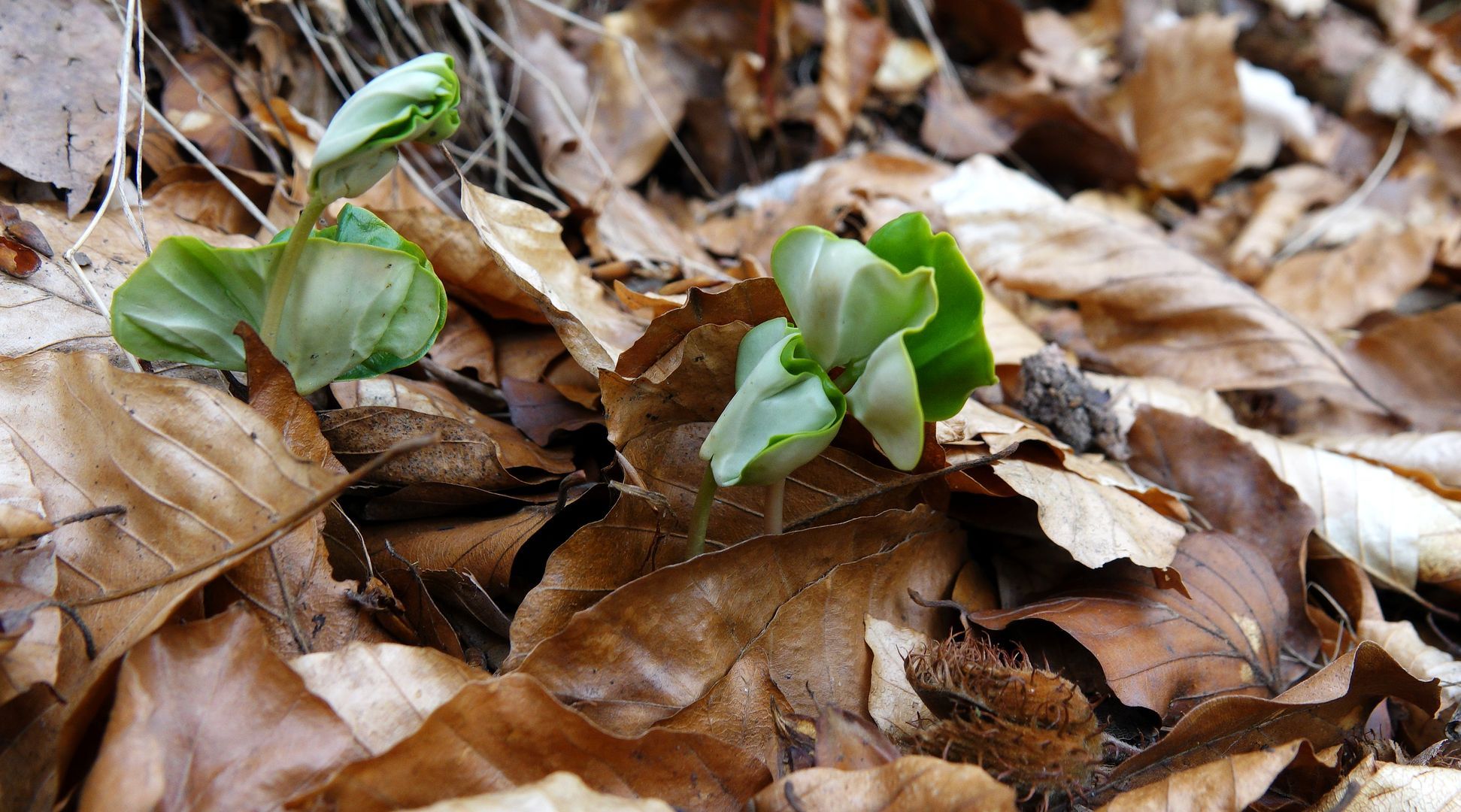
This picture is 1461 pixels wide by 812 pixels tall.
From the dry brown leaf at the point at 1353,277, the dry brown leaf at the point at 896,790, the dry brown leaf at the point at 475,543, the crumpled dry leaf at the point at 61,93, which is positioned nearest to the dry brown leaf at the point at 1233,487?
the dry brown leaf at the point at 896,790

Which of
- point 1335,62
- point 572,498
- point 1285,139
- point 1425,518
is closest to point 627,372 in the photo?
point 572,498

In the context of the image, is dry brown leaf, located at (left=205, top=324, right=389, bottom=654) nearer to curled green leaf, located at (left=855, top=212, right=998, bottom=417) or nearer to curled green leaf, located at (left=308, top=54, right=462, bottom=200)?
curled green leaf, located at (left=308, top=54, right=462, bottom=200)

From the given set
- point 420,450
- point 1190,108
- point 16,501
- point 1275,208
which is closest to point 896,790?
point 420,450

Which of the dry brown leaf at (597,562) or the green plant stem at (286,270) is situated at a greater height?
the green plant stem at (286,270)

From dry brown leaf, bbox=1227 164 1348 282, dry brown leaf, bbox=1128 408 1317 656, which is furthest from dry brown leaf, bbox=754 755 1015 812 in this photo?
dry brown leaf, bbox=1227 164 1348 282

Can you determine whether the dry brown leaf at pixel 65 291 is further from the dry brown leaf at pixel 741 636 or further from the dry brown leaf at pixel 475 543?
the dry brown leaf at pixel 741 636
